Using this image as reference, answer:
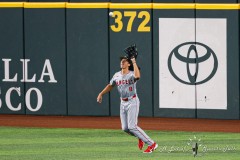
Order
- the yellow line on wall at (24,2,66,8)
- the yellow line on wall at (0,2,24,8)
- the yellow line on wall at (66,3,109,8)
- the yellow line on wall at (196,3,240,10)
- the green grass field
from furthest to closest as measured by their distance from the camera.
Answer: the yellow line on wall at (0,2,24,8), the yellow line on wall at (24,2,66,8), the yellow line on wall at (66,3,109,8), the yellow line on wall at (196,3,240,10), the green grass field

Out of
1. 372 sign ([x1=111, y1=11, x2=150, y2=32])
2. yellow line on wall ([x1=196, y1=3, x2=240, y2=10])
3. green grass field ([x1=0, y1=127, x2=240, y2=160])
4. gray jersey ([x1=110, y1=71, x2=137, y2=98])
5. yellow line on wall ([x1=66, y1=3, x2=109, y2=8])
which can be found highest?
yellow line on wall ([x1=66, y1=3, x2=109, y2=8])

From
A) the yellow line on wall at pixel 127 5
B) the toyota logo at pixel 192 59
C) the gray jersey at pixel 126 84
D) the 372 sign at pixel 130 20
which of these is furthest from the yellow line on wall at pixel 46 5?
the gray jersey at pixel 126 84

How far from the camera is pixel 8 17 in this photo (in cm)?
2133

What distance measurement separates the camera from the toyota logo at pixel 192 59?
67.2 ft

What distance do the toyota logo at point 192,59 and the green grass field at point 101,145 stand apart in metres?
1.64

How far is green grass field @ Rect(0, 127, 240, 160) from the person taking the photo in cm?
1634

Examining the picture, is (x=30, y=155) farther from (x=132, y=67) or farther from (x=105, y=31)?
(x=105, y=31)

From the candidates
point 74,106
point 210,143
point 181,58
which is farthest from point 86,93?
point 210,143

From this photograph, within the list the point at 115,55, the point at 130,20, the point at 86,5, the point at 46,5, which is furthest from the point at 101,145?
the point at 46,5

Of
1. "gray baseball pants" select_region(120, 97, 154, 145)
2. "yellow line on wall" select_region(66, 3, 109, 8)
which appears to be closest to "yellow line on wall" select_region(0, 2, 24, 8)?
"yellow line on wall" select_region(66, 3, 109, 8)

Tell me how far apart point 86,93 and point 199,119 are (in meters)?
2.28

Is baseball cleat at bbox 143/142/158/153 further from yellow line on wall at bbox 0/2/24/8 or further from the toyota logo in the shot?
yellow line on wall at bbox 0/2/24/8

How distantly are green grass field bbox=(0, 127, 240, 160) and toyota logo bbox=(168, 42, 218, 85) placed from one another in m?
1.64

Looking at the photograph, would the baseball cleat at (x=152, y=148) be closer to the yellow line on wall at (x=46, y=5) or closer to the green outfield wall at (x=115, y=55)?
the green outfield wall at (x=115, y=55)
